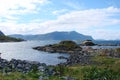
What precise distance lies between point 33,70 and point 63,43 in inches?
3535

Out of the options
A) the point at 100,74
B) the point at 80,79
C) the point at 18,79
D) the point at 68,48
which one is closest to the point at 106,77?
the point at 100,74

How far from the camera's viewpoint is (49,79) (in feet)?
Answer: 98.2

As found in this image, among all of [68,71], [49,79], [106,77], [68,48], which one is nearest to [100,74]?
[106,77]

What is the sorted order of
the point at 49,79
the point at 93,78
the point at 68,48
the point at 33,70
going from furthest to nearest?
the point at 68,48, the point at 33,70, the point at 49,79, the point at 93,78

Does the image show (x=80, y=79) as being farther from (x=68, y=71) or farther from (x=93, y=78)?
(x=68, y=71)

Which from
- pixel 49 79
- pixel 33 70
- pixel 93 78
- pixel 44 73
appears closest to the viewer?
pixel 93 78

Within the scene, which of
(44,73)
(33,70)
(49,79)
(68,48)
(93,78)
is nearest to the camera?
(93,78)

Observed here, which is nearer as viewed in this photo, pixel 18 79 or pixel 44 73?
pixel 18 79

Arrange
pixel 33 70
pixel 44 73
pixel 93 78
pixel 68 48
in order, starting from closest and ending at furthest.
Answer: pixel 93 78, pixel 44 73, pixel 33 70, pixel 68 48

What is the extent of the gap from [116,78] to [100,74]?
1.57 meters

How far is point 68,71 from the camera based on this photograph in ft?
128

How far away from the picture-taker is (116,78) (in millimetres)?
28297

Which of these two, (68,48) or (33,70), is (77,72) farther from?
(68,48)

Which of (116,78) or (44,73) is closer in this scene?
(116,78)
